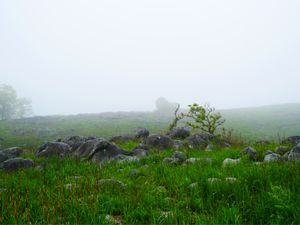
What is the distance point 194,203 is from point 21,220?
2.86 meters

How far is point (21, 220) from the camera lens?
4023 millimetres

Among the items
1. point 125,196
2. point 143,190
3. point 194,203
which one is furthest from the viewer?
point 143,190

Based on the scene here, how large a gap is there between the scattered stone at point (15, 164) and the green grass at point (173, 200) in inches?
115

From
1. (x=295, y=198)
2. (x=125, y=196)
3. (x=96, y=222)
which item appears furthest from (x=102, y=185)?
(x=295, y=198)

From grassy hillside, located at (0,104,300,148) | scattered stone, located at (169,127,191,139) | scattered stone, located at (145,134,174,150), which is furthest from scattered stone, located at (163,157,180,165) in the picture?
grassy hillside, located at (0,104,300,148)

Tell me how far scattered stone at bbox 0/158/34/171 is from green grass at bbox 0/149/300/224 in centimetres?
291

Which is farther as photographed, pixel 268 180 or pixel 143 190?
pixel 143 190

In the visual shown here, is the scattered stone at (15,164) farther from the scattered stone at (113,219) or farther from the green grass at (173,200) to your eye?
the scattered stone at (113,219)

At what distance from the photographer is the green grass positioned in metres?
4.04

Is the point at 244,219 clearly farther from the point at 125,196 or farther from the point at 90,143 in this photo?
the point at 90,143

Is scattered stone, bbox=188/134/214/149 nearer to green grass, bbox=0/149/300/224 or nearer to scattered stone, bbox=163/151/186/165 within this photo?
scattered stone, bbox=163/151/186/165

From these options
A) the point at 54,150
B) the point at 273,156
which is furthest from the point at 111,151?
the point at 273,156

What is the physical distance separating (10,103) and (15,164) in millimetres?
88649

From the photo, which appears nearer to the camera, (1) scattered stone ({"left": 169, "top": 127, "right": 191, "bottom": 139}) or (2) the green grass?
(2) the green grass
